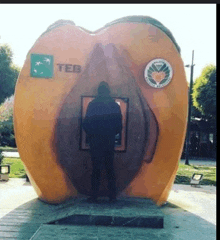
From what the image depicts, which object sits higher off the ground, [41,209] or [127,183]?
[127,183]

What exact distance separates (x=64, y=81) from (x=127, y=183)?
2.46m

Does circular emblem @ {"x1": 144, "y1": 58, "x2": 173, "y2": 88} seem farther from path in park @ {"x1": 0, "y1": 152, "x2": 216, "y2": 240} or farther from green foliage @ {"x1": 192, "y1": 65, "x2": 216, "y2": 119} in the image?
green foliage @ {"x1": 192, "y1": 65, "x2": 216, "y2": 119}

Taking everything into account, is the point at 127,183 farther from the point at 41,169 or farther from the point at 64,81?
the point at 64,81

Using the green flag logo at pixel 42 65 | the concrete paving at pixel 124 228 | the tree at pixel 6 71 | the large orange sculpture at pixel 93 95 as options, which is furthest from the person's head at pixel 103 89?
the tree at pixel 6 71

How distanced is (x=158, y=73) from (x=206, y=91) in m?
15.0

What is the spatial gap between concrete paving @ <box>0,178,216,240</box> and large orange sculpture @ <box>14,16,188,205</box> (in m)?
0.59

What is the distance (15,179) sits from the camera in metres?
10.9

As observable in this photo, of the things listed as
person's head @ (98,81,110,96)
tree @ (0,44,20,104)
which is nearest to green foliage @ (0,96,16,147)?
tree @ (0,44,20,104)

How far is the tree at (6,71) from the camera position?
16.1 meters

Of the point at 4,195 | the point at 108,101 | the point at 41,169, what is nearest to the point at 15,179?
the point at 4,195

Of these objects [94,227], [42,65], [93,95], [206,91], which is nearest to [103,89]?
[93,95]

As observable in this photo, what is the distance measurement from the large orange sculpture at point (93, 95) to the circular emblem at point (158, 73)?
0.07 ft

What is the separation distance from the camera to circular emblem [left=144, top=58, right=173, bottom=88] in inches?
266

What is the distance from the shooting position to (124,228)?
A: 5066 mm
